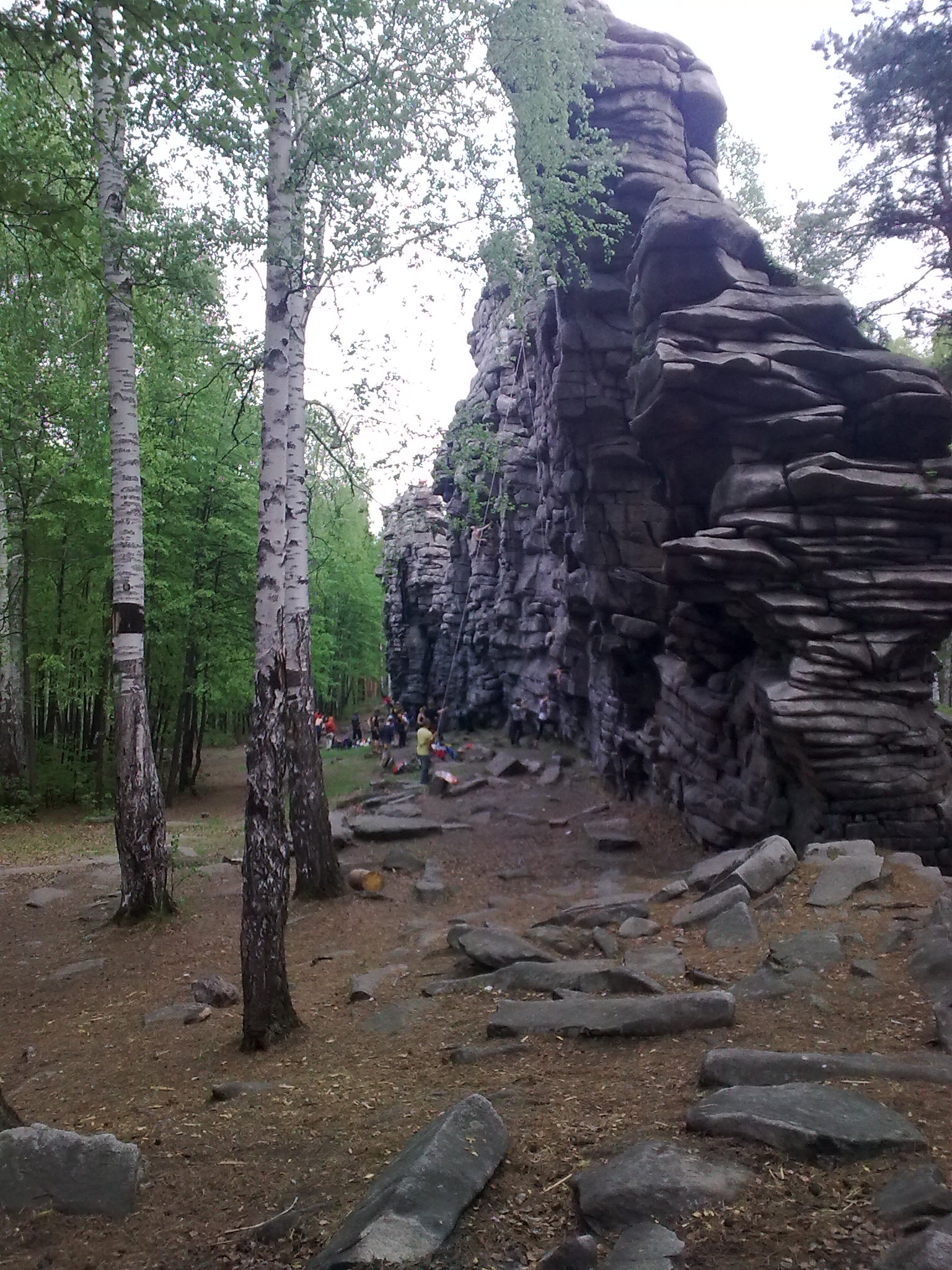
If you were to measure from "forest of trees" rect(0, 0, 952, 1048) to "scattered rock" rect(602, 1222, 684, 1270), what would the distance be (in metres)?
4.21

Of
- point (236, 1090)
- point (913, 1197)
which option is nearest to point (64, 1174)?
point (236, 1090)

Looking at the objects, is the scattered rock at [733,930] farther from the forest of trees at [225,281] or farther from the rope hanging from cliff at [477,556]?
the rope hanging from cliff at [477,556]

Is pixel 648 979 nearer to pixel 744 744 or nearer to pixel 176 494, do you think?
pixel 744 744

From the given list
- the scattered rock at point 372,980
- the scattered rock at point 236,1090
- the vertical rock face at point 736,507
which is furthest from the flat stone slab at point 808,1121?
the vertical rock face at point 736,507

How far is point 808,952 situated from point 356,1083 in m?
3.88

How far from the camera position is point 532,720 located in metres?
30.7

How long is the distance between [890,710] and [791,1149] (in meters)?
10.4

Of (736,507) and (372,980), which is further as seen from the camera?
(736,507)

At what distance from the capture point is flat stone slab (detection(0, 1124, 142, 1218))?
3.98 meters

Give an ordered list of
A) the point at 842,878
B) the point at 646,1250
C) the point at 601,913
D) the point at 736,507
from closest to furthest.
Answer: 1. the point at 646,1250
2. the point at 842,878
3. the point at 601,913
4. the point at 736,507

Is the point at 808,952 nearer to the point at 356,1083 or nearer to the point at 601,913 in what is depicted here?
the point at 601,913

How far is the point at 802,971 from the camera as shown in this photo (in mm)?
6742

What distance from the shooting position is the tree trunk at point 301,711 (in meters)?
11.7

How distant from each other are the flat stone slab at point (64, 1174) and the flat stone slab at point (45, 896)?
9.37 meters
